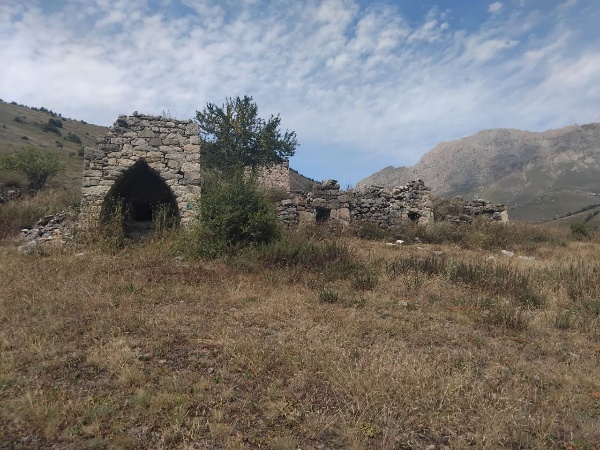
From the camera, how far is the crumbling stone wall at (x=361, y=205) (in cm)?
1502

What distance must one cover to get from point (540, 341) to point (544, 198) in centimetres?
10648

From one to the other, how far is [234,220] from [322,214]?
652 centimetres

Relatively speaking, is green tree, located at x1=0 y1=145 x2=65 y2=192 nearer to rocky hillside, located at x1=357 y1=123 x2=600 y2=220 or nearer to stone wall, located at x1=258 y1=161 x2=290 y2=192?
stone wall, located at x1=258 y1=161 x2=290 y2=192

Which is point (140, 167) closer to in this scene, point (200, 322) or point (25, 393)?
point (200, 322)

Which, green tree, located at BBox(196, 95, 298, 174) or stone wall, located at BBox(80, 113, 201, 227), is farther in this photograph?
green tree, located at BBox(196, 95, 298, 174)

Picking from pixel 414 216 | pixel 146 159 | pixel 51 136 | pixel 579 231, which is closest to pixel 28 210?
pixel 146 159

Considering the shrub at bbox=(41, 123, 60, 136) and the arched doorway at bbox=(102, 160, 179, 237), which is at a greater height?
the shrub at bbox=(41, 123, 60, 136)

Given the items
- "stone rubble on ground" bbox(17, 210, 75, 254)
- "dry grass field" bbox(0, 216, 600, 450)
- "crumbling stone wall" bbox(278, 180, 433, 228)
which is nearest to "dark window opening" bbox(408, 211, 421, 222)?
"crumbling stone wall" bbox(278, 180, 433, 228)

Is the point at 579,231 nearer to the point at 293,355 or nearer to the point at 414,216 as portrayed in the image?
the point at 414,216

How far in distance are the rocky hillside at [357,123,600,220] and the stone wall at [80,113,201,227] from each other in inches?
4355

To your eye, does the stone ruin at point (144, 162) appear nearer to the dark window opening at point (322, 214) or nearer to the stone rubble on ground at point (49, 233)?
the stone rubble on ground at point (49, 233)

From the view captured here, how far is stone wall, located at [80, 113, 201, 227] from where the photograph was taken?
11.2 meters

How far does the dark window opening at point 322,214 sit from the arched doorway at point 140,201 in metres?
5.37

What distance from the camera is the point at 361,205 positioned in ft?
53.3
